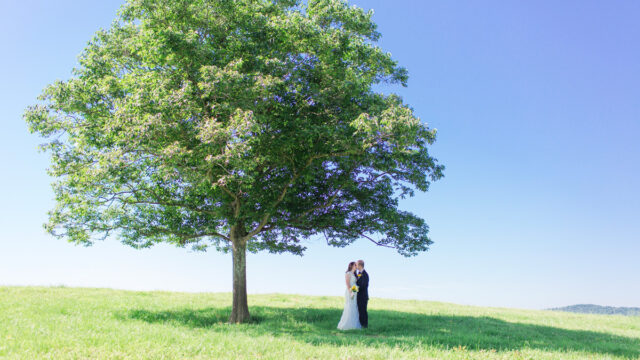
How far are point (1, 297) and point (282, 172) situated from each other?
17.3m

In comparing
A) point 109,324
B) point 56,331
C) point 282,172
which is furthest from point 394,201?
point 56,331

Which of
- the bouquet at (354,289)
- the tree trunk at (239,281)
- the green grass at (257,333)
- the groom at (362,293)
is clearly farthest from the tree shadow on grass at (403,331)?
the bouquet at (354,289)

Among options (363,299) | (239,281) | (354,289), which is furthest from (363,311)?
(239,281)

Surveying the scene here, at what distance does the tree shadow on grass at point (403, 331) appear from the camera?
48.2 feet

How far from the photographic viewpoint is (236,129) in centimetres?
1498

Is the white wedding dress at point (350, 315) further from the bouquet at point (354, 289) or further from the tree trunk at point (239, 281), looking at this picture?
the tree trunk at point (239, 281)

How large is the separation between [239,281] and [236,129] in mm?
8510

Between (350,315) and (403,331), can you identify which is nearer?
(403,331)

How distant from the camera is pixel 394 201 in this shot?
70.3 feet

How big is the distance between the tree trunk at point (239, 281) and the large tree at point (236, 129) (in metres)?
0.06

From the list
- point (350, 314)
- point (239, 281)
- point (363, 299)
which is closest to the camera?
point (350, 314)

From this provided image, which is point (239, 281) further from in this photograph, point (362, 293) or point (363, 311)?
point (363, 311)

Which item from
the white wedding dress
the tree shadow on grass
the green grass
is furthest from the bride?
the green grass

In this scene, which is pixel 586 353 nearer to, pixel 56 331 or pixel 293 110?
pixel 293 110
